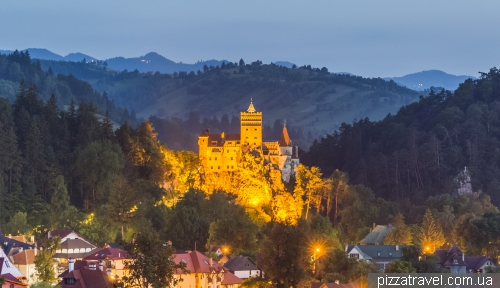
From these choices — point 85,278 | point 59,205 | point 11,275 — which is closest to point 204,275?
point 85,278

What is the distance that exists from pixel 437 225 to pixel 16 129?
122 ft

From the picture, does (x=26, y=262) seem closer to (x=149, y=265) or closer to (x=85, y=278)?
(x=85, y=278)

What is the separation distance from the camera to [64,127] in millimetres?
108625

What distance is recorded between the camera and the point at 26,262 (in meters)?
64.3

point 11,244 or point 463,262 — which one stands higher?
point 11,244

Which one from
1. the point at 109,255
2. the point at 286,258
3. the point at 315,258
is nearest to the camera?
the point at 286,258

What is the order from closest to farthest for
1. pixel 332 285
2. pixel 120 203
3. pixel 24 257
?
pixel 332 285 → pixel 24 257 → pixel 120 203

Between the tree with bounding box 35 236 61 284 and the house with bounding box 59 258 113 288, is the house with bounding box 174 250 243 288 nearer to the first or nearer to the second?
the tree with bounding box 35 236 61 284

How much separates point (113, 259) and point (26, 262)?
4.69m

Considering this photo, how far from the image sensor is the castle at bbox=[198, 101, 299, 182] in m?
105

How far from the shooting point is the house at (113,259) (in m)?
61.6

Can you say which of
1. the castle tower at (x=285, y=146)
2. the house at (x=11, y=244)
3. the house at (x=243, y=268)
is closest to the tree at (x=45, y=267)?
the house at (x=11, y=244)

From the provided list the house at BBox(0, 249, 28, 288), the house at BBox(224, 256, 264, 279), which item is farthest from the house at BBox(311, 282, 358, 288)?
the house at BBox(0, 249, 28, 288)

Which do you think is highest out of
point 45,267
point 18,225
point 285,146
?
point 285,146
